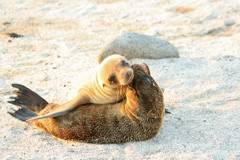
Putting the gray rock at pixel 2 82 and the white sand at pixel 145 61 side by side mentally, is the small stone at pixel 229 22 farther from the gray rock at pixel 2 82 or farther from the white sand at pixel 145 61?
the gray rock at pixel 2 82

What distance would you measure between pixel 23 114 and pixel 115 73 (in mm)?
1108

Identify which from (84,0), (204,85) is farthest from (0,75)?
(84,0)

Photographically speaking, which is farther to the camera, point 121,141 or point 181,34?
point 181,34

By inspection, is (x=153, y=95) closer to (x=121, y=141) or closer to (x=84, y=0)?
(x=121, y=141)

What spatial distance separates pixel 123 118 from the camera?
537 cm

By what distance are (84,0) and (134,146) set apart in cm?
739

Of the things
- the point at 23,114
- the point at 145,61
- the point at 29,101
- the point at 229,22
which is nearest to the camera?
the point at 23,114

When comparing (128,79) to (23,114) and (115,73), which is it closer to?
(115,73)

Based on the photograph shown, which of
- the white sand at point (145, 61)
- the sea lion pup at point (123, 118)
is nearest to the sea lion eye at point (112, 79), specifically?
the sea lion pup at point (123, 118)

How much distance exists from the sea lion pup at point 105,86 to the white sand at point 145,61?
1.13 feet

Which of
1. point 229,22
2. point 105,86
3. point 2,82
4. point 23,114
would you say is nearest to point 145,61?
point 2,82

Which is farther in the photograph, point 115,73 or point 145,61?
point 145,61

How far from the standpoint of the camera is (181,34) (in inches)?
401

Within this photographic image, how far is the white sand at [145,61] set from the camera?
5.38 meters
